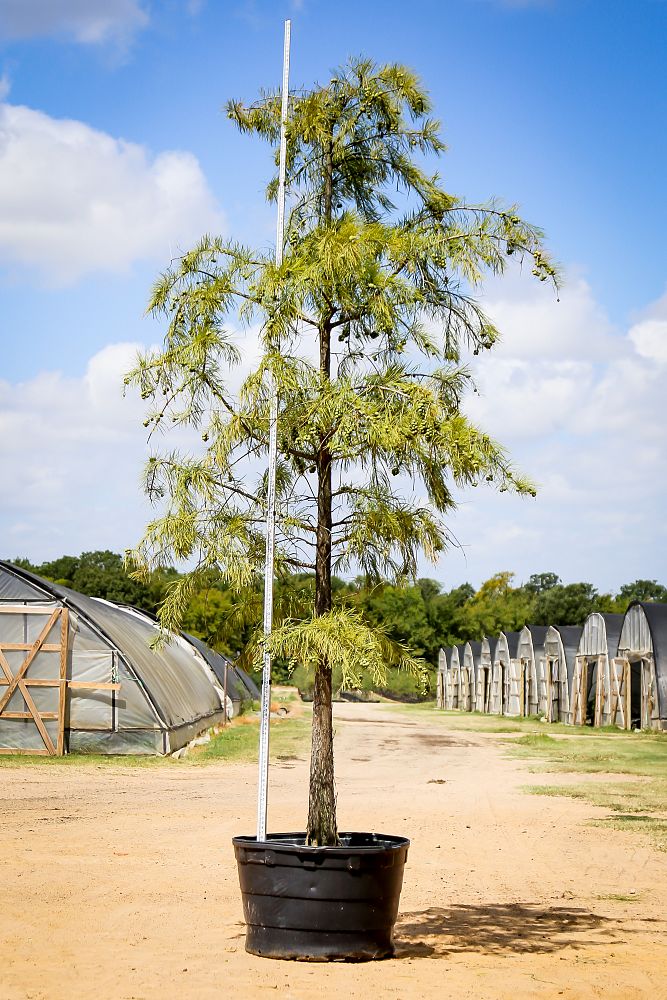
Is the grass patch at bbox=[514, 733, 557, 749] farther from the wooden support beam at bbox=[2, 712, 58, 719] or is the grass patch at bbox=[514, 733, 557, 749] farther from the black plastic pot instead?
the black plastic pot

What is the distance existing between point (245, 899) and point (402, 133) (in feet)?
18.5

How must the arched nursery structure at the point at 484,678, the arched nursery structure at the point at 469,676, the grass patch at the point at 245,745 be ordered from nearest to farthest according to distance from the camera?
the grass patch at the point at 245,745 → the arched nursery structure at the point at 484,678 → the arched nursery structure at the point at 469,676

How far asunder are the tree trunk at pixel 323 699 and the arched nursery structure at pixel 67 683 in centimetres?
1485

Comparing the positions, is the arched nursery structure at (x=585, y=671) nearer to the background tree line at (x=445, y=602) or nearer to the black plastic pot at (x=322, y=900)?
the background tree line at (x=445, y=602)

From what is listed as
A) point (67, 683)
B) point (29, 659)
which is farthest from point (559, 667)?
point (29, 659)

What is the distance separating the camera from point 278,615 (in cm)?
812

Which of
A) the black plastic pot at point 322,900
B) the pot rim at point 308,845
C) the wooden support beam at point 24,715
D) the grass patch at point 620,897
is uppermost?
the wooden support beam at point 24,715

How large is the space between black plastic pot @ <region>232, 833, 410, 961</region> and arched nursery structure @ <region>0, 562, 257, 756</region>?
15383mm

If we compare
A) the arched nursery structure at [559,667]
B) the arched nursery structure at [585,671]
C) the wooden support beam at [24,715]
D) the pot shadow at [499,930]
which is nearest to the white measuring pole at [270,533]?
the pot shadow at [499,930]

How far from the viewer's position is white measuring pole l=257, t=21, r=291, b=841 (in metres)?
7.26

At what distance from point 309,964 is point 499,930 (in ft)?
6.10

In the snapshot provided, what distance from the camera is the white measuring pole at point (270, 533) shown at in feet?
23.8

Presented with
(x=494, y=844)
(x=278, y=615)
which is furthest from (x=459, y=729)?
(x=278, y=615)

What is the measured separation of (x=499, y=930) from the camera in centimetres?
817
